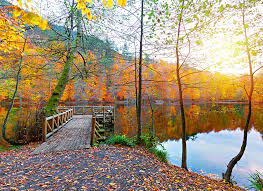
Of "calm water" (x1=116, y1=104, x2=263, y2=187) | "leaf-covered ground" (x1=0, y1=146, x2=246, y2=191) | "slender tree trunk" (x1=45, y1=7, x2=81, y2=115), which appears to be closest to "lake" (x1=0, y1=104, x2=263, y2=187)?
"calm water" (x1=116, y1=104, x2=263, y2=187)

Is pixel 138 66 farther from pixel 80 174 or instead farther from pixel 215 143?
pixel 215 143

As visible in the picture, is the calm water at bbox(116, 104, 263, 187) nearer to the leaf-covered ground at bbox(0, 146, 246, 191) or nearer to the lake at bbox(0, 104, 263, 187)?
the lake at bbox(0, 104, 263, 187)

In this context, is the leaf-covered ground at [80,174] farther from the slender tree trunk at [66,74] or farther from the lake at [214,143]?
the lake at [214,143]

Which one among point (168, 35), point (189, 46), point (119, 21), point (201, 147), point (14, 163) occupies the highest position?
point (119, 21)

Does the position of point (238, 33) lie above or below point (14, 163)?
above

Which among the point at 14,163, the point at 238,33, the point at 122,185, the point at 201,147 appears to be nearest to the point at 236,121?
the point at 201,147

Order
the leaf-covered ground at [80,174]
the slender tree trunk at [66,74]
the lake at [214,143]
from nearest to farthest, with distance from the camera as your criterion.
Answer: the leaf-covered ground at [80,174] → the slender tree trunk at [66,74] → the lake at [214,143]

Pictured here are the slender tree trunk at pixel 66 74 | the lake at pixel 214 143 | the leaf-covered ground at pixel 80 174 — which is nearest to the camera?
the leaf-covered ground at pixel 80 174

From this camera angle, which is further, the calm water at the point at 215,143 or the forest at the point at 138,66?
the calm water at the point at 215,143

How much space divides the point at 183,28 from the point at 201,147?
1059cm

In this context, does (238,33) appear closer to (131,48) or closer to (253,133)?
(131,48)

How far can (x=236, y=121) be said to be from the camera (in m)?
21.4

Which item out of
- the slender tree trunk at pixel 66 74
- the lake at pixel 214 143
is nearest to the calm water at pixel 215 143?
the lake at pixel 214 143

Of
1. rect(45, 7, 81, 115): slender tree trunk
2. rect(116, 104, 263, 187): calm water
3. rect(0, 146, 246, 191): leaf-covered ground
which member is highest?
rect(45, 7, 81, 115): slender tree trunk
